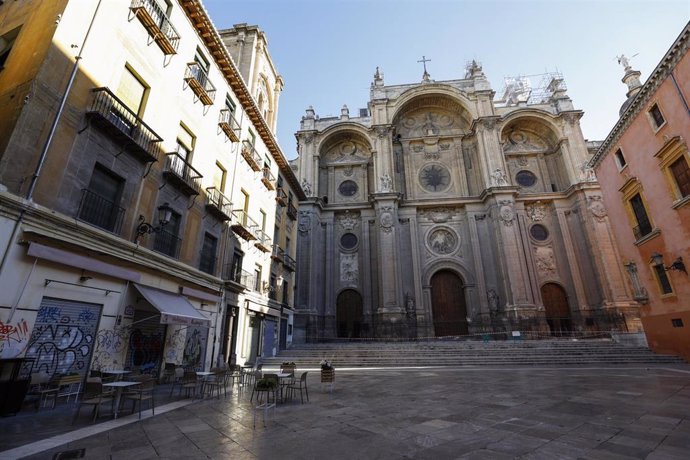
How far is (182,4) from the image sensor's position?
39.9 ft

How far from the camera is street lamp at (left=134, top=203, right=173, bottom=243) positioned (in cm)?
945

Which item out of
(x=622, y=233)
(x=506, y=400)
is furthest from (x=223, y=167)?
(x=622, y=233)

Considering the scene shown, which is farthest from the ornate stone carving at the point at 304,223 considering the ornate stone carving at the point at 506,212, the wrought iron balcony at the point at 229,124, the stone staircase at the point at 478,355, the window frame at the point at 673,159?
the window frame at the point at 673,159

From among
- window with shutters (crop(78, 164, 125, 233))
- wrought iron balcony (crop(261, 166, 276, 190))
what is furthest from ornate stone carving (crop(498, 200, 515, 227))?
window with shutters (crop(78, 164, 125, 233))

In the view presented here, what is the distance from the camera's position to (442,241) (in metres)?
27.9

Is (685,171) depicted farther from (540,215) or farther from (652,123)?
(540,215)

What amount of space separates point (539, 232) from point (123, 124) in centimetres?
2939

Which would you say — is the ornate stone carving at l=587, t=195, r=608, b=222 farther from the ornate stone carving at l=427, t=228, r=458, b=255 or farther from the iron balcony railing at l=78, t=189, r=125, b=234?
the iron balcony railing at l=78, t=189, r=125, b=234

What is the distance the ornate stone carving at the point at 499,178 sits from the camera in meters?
26.9

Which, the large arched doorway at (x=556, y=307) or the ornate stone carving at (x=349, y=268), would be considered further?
the ornate stone carving at (x=349, y=268)

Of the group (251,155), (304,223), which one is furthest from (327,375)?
(304,223)

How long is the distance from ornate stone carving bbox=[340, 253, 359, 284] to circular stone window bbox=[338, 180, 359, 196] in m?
6.27

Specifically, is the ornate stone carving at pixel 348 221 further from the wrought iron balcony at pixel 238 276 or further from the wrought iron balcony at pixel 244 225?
the wrought iron balcony at pixel 238 276

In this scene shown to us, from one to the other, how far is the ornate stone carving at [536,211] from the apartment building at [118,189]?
24.5 meters
